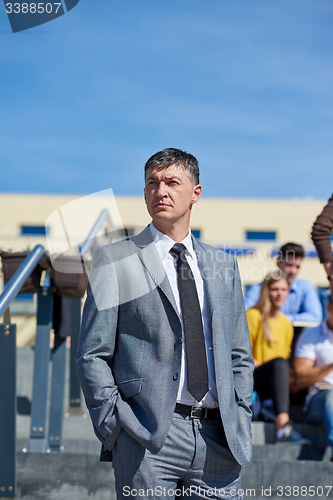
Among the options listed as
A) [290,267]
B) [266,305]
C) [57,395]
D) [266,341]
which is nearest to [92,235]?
[57,395]

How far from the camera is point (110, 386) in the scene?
206cm

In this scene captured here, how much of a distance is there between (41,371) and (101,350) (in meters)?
2.26

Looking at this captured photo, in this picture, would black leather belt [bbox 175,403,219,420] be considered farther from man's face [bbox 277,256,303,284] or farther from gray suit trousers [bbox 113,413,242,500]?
man's face [bbox 277,256,303,284]

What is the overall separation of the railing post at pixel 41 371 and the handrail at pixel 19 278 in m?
0.50

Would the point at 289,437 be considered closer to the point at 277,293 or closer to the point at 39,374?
the point at 277,293

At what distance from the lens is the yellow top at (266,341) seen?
4.57m

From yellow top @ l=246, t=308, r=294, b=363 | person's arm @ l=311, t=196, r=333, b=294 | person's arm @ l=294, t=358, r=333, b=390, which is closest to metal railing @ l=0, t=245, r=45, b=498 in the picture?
person's arm @ l=311, t=196, r=333, b=294

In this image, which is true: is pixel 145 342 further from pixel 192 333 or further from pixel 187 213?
pixel 187 213

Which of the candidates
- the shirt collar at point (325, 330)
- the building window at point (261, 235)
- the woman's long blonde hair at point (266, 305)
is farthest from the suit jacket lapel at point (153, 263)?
the building window at point (261, 235)

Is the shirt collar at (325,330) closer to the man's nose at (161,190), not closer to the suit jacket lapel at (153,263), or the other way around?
the suit jacket lapel at (153,263)

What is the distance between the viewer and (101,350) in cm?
211

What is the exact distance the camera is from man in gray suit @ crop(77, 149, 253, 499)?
6.66ft

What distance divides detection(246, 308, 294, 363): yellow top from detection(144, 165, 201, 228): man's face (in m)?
2.56

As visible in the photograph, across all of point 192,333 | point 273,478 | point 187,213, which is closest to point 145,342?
point 192,333
